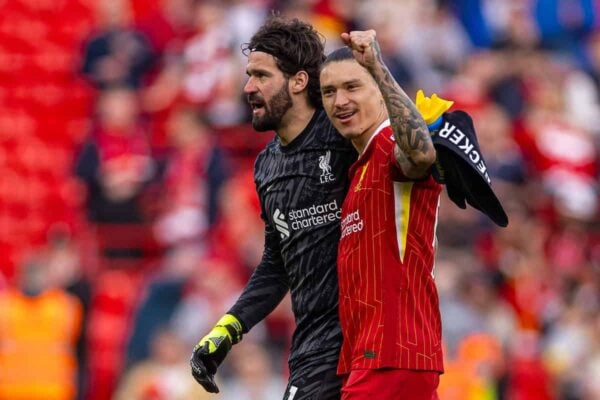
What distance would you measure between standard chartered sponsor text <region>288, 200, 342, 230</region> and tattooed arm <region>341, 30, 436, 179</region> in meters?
0.70

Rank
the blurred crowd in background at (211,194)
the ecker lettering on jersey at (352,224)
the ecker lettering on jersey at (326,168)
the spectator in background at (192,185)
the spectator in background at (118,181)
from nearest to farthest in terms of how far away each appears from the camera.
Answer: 1. the ecker lettering on jersey at (352,224)
2. the ecker lettering on jersey at (326,168)
3. the blurred crowd in background at (211,194)
4. the spectator in background at (192,185)
5. the spectator in background at (118,181)

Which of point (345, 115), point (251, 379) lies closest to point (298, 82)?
point (345, 115)

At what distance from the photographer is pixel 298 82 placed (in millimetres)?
6980

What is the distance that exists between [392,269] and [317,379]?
667 millimetres

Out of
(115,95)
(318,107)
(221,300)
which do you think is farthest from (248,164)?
(318,107)

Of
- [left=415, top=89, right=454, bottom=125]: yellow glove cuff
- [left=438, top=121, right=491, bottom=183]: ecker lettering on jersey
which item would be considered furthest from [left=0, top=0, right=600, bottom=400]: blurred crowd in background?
[left=438, top=121, right=491, bottom=183]: ecker lettering on jersey

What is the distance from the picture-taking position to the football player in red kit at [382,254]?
20.7ft

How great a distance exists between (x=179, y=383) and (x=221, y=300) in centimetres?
92

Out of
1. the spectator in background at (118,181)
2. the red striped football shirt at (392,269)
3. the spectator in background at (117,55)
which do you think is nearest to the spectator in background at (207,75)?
the spectator in background at (117,55)

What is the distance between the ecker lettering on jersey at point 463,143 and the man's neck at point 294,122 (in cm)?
89

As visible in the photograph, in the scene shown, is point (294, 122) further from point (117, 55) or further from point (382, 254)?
point (117, 55)

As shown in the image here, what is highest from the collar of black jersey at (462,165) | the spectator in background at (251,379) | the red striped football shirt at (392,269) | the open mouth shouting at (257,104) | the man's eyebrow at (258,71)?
the man's eyebrow at (258,71)

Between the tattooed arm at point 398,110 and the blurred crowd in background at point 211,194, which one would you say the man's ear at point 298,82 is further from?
the blurred crowd in background at point 211,194

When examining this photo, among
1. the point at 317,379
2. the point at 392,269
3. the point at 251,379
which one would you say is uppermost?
the point at 392,269
